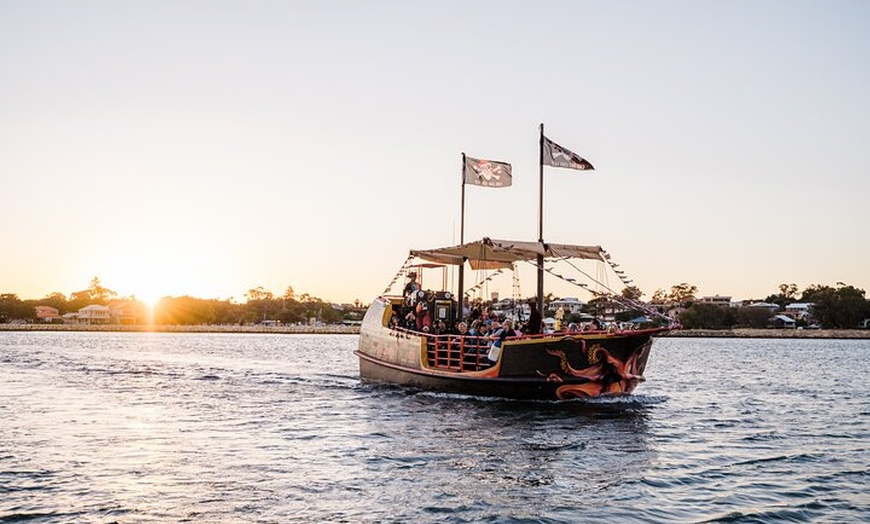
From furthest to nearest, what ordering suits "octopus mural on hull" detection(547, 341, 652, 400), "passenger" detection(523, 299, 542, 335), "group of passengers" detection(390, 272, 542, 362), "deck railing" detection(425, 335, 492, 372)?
"deck railing" detection(425, 335, 492, 372) < "passenger" detection(523, 299, 542, 335) < "group of passengers" detection(390, 272, 542, 362) < "octopus mural on hull" detection(547, 341, 652, 400)

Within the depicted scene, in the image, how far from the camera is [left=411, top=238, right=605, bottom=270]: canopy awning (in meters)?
27.4

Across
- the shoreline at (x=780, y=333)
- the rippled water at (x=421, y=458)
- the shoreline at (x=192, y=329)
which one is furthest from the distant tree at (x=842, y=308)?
the rippled water at (x=421, y=458)

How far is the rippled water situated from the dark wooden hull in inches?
25.2

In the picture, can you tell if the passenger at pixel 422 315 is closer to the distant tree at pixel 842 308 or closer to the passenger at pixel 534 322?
the passenger at pixel 534 322

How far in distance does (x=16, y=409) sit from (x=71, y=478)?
12717 mm

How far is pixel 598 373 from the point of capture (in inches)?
1003

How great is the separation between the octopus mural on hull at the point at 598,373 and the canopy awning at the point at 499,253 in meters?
3.51

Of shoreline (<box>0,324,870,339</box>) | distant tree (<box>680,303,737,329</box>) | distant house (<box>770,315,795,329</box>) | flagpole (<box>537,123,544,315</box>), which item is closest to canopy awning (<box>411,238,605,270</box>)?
flagpole (<box>537,123,544,315</box>)

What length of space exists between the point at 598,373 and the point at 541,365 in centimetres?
176

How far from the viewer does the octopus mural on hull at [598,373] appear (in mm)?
25095

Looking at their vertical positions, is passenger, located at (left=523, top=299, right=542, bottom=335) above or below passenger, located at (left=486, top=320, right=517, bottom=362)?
above

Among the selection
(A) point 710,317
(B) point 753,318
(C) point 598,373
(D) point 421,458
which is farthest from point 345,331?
(D) point 421,458

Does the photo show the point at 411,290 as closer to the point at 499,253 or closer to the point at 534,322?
the point at 499,253

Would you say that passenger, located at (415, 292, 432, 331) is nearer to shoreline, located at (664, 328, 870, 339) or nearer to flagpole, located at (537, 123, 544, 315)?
flagpole, located at (537, 123, 544, 315)
